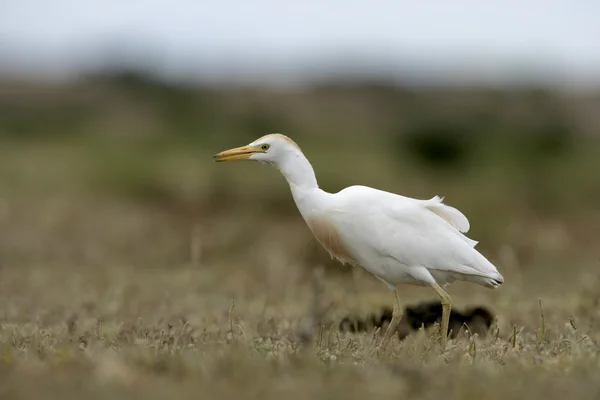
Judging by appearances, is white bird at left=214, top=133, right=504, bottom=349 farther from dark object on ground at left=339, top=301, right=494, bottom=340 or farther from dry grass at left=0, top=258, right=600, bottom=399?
dark object on ground at left=339, top=301, right=494, bottom=340

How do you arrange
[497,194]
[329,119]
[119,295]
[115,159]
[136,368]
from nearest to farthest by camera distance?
[136,368]
[119,295]
[497,194]
[115,159]
[329,119]

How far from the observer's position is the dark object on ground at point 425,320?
8.02 m

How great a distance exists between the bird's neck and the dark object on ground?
130 cm

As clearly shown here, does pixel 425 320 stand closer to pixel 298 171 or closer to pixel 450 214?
pixel 450 214

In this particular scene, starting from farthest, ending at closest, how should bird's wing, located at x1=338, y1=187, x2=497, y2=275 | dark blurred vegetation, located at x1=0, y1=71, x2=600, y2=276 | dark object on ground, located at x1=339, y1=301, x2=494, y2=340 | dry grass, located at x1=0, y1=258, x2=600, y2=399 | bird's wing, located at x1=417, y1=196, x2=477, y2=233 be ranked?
dark blurred vegetation, located at x1=0, y1=71, x2=600, y2=276 < dark object on ground, located at x1=339, y1=301, x2=494, y2=340 < bird's wing, located at x1=417, y1=196, x2=477, y2=233 < bird's wing, located at x1=338, y1=187, x2=497, y2=275 < dry grass, located at x1=0, y1=258, x2=600, y2=399

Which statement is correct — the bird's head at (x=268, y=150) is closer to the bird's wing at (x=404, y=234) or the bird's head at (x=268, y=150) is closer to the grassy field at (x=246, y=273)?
the bird's wing at (x=404, y=234)

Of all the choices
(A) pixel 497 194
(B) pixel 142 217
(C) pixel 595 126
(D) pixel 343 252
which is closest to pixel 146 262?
(B) pixel 142 217

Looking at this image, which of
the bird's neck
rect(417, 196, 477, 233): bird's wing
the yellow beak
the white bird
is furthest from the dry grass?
the yellow beak

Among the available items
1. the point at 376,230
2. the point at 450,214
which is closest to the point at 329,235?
the point at 376,230

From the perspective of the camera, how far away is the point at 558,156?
25562 mm

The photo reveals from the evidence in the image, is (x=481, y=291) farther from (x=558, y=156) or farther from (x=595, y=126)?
(x=595, y=126)

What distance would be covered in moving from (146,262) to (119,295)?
454 cm

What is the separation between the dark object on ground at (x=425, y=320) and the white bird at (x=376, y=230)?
2.22 feet

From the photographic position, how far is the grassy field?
4797mm
